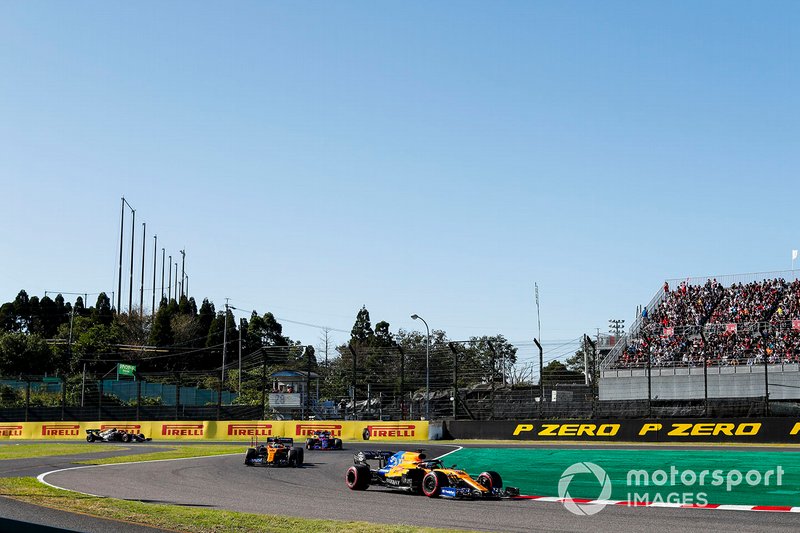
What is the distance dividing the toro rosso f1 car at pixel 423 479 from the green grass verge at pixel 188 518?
395 centimetres

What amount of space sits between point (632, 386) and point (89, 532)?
4519 centimetres

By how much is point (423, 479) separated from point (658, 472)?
25.8 ft

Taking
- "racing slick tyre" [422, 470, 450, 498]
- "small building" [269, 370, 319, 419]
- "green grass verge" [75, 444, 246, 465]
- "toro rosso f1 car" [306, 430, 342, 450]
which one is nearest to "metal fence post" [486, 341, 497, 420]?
"toro rosso f1 car" [306, 430, 342, 450]

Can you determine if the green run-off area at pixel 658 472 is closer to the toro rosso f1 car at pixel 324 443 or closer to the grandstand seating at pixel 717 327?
the toro rosso f1 car at pixel 324 443

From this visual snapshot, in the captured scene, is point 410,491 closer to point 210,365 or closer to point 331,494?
point 331,494

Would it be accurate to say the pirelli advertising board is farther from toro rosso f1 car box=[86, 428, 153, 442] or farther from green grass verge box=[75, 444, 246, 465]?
toro rosso f1 car box=[86, 428, 153, 442]

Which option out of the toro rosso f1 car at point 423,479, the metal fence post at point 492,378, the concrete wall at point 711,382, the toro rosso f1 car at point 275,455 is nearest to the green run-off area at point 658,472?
the toro rosso f1 car at point 423,479

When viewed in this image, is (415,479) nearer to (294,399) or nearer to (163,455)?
(163,455)

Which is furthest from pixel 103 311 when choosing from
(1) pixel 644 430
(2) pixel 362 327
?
(1) pixel 644 430

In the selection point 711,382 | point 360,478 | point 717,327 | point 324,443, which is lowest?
point 324,443

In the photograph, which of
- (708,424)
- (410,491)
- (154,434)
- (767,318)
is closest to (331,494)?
(410,491)

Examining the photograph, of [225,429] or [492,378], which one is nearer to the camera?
[492,378]

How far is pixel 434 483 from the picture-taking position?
1738 cm

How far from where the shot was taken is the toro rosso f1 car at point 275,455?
25719mm
